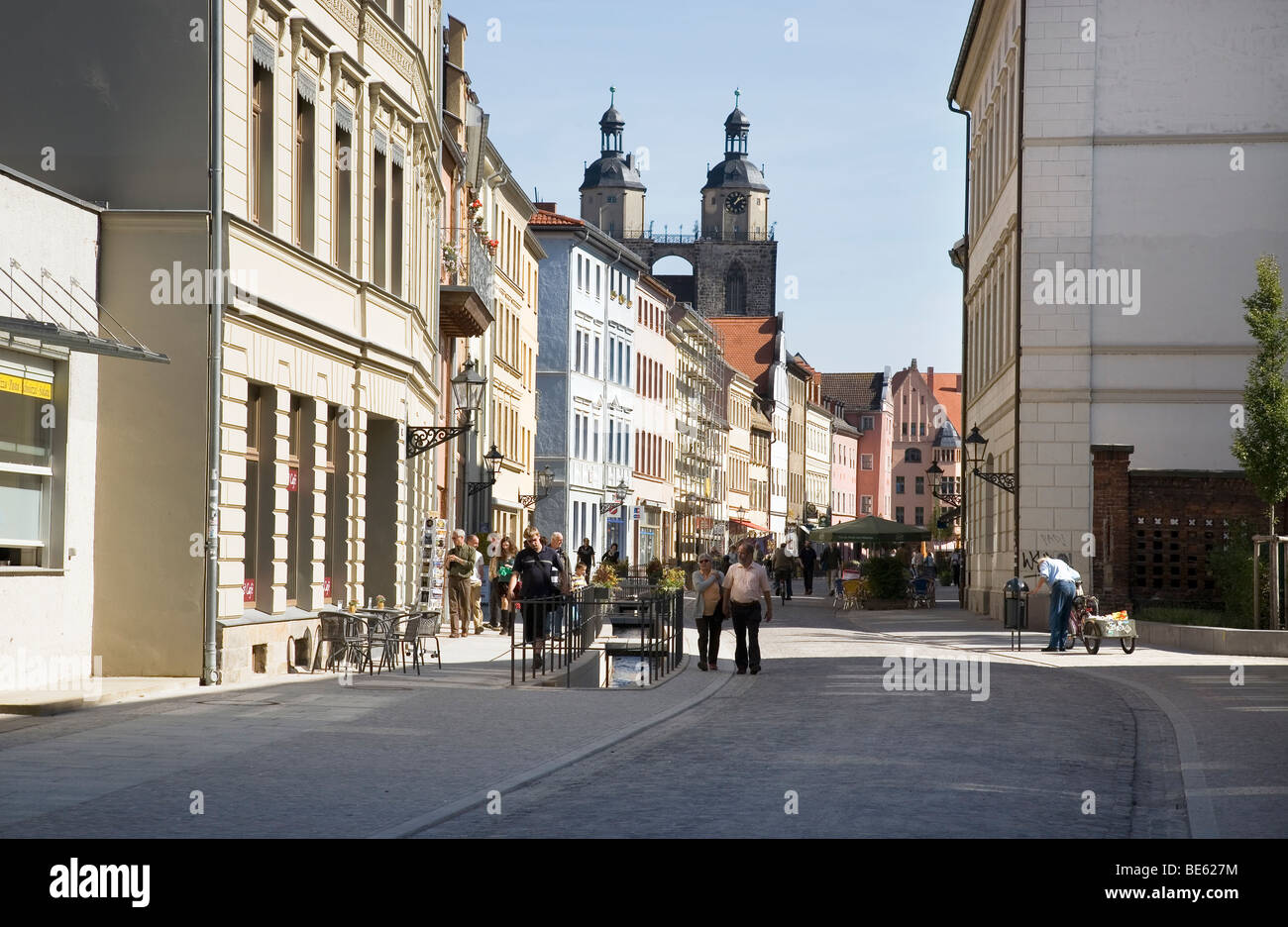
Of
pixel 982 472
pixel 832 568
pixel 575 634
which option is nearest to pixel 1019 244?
pixel 982 472

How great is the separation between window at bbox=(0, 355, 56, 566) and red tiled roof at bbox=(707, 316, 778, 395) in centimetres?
11751

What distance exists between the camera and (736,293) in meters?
153

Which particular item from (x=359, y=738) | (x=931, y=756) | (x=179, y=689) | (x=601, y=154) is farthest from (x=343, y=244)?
(x=601, y=154)

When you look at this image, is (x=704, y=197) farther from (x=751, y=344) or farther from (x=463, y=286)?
(x=463, y=286)

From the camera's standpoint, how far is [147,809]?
34.1ft

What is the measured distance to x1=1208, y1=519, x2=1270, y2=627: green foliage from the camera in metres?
30.0

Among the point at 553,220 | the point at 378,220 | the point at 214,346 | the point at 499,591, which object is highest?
the point at 553,220

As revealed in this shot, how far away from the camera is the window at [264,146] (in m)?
21.1

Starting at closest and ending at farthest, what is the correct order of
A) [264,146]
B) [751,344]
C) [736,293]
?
1. [264,146]
2. [751,344]
3. [736,293]

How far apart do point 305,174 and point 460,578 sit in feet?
36.3

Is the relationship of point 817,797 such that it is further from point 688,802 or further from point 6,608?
point 6,608

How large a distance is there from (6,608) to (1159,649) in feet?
60.9

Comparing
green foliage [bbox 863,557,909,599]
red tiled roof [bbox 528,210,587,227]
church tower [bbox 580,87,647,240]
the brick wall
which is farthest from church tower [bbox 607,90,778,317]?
the brick wall

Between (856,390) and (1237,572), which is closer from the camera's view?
(1237,572)
